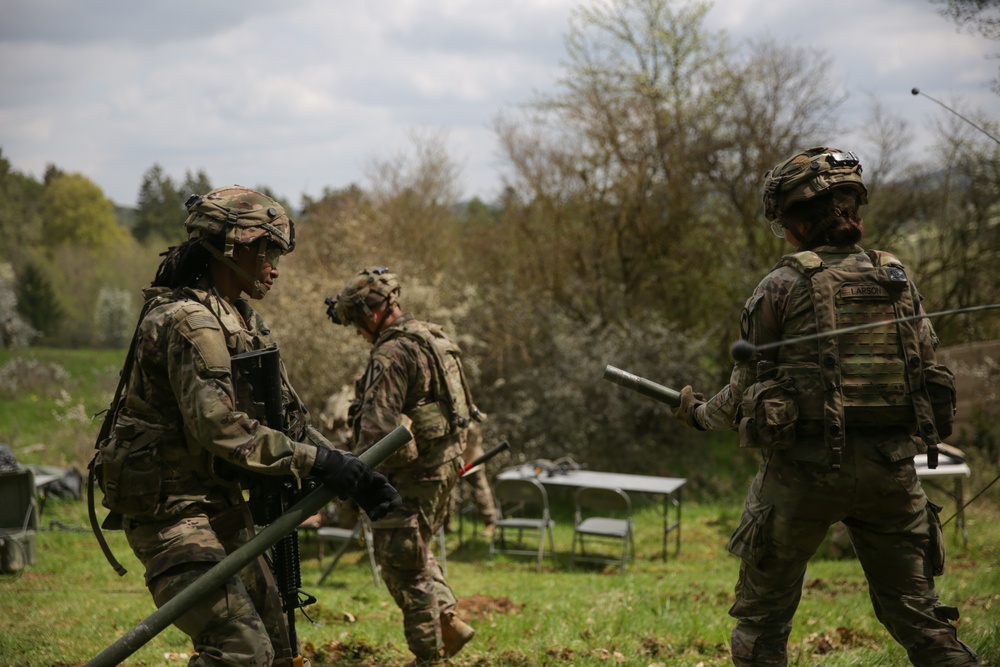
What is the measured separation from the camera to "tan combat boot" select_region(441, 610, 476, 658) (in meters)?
4.98

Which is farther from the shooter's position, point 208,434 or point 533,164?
point 533,164

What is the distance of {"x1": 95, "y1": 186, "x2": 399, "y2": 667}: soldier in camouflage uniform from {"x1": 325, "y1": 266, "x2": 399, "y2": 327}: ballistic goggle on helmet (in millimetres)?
1707

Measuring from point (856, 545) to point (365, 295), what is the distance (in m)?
3.03

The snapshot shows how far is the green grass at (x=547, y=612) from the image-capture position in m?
4.94

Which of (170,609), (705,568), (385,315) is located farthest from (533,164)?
(170,609)

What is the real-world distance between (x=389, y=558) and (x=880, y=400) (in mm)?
2748

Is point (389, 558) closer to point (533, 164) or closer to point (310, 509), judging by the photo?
point (310, 509)

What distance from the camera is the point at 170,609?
2936 mm

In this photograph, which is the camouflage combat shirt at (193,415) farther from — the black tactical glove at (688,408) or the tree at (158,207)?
the tree at (158,207)

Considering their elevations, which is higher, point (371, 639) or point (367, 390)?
point (367, 390)

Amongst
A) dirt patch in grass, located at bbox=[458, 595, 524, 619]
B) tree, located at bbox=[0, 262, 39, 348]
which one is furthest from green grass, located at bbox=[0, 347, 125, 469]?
dirt patch in grass, located at bbox=[458, 595, 524, 619]

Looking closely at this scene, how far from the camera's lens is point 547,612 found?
631cm

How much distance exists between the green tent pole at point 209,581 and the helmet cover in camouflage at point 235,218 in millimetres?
1038

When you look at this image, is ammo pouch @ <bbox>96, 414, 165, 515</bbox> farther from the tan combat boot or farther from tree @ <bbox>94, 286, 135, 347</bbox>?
tree @ <bbox>94, 286, 135, 347</bbox>
